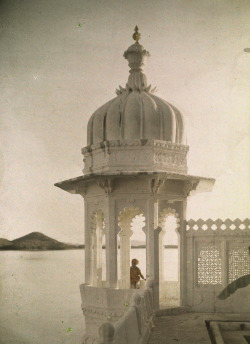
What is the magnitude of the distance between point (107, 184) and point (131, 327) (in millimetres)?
4035

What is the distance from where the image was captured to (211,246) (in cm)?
894

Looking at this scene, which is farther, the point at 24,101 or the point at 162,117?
the point at 24,101

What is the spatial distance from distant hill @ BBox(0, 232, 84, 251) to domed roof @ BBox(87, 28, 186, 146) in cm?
532

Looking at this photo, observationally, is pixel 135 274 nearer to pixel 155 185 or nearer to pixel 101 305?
pixel 101 305

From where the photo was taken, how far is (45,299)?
732 inches

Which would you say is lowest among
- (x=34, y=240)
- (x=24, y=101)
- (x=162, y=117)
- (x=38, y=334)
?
(x=38, y=334)

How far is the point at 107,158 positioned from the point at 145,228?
1.38 metres

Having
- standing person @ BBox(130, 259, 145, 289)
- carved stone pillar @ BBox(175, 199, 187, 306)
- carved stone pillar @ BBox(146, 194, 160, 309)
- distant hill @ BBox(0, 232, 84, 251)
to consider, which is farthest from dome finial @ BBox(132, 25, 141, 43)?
distant hill @ BBox(0, 232, 84, 251)

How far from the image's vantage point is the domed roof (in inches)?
353

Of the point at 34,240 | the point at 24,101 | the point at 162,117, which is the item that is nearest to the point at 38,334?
the point at 34,240

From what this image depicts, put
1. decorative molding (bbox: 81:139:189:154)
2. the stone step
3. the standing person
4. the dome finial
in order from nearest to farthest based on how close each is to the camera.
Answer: the stone step < decorative molding (bbox: 81:139:189:154) < the standing person < the dome finial

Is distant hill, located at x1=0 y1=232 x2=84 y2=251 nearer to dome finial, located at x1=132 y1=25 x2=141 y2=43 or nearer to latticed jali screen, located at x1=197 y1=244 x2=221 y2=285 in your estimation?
latticed jali screen, located at x1=197 y1=244 x2=221 y2=285

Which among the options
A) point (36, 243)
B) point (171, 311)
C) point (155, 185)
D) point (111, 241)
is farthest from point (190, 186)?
point (36, 243)

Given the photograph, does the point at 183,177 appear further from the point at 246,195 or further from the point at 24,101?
the point at 24,101
